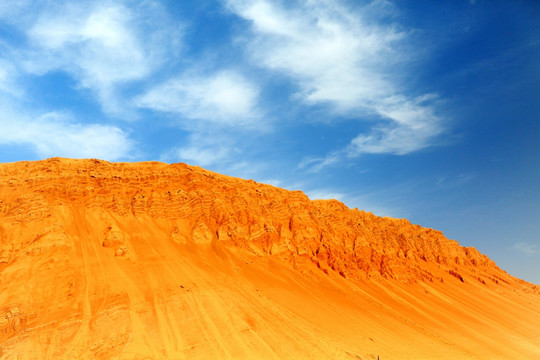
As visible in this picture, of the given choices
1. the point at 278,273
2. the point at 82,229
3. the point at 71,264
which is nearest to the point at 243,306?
the point at 278,273

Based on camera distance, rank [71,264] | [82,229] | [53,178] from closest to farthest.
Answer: [71,264], [82,229], [53,178]

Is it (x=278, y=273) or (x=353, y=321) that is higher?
(x=278, y=273)

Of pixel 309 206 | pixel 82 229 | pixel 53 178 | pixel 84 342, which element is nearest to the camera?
pixel 84 342

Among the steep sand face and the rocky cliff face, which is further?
the rocky cliff face

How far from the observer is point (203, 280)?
20.9 m

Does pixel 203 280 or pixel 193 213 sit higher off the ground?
pixel 193 213

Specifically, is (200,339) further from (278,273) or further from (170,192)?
(170,192)

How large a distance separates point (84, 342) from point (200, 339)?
4.86 metres

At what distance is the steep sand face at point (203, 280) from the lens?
1628cm

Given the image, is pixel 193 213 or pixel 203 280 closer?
pixel 203 280

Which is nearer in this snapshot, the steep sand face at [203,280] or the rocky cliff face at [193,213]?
the steep sand face at [203,280]

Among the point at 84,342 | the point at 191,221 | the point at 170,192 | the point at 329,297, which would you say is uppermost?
the point at 170,192

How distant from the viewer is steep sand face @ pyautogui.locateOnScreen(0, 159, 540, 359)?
53.4ft

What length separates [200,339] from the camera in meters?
16.6
